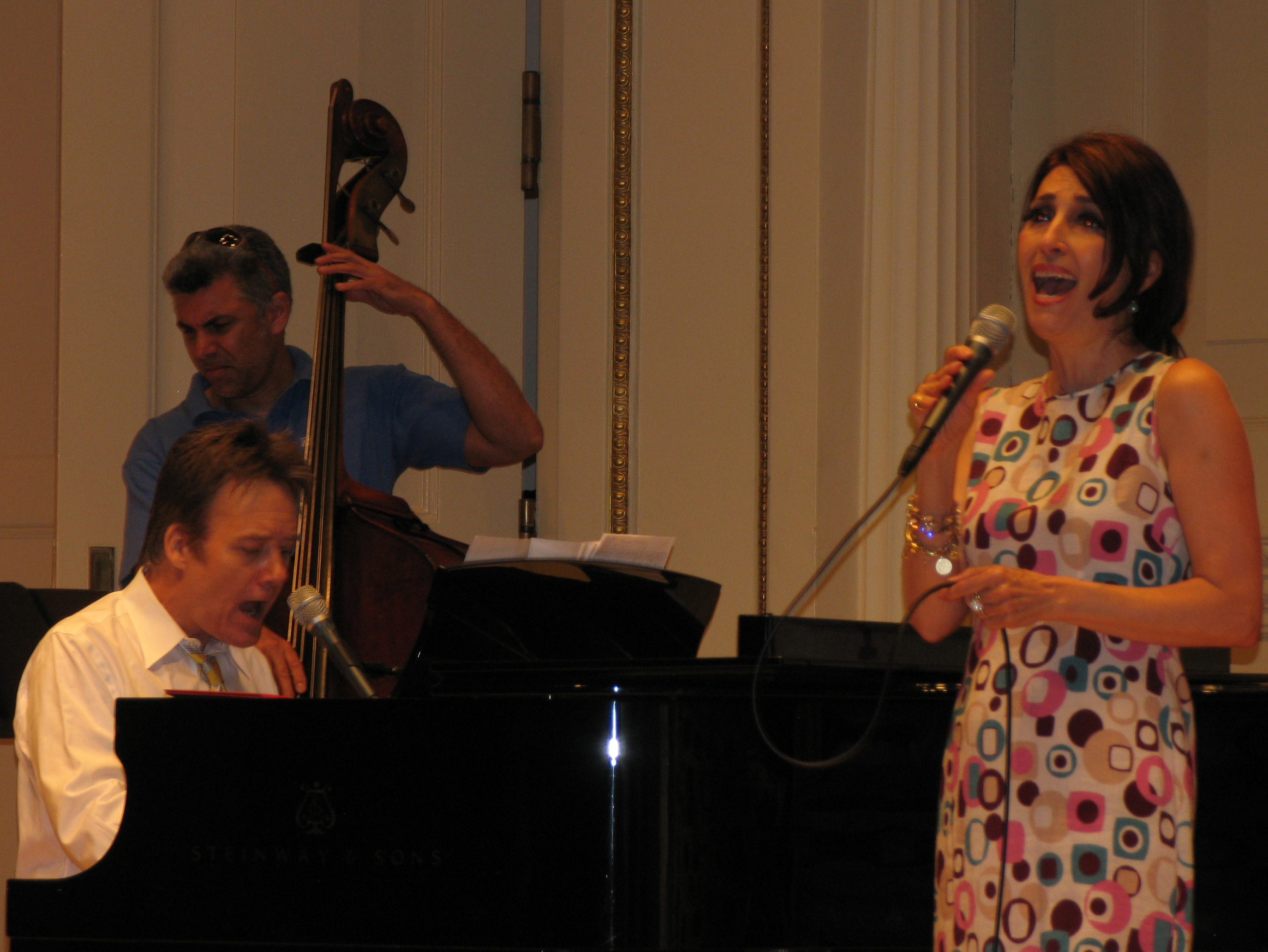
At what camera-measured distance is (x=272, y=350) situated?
291 cm

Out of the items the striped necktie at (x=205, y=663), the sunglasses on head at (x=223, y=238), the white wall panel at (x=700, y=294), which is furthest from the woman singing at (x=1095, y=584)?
the sunglasses on head at (x=223, y=238)

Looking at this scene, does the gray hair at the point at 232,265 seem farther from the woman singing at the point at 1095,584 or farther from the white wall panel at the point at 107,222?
the woman singing at the point at 1095,584

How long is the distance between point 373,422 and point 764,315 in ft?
2.99

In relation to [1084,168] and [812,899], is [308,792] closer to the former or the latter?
[812,899]

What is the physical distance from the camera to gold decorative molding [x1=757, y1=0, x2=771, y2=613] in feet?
10.6

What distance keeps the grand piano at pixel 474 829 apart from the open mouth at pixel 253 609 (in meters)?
0.22

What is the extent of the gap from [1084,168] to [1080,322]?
0.58 feet

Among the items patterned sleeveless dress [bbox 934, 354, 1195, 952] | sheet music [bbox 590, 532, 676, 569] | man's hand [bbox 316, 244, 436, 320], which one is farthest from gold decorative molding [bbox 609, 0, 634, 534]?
patterned sleeveless dress [bbox 934, 354, 1195, 952]

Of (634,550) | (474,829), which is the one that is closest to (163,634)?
(474,829)

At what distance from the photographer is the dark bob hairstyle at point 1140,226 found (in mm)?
1618

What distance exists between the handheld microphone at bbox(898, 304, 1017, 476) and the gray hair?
1.70 metres

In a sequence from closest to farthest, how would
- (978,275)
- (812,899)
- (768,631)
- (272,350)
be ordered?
(812,899), (768,631), (272,350), (978,275)

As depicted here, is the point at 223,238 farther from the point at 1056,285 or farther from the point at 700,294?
the point at 1056,285

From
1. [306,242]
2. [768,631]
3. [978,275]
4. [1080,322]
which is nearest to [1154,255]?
[1080,322]
